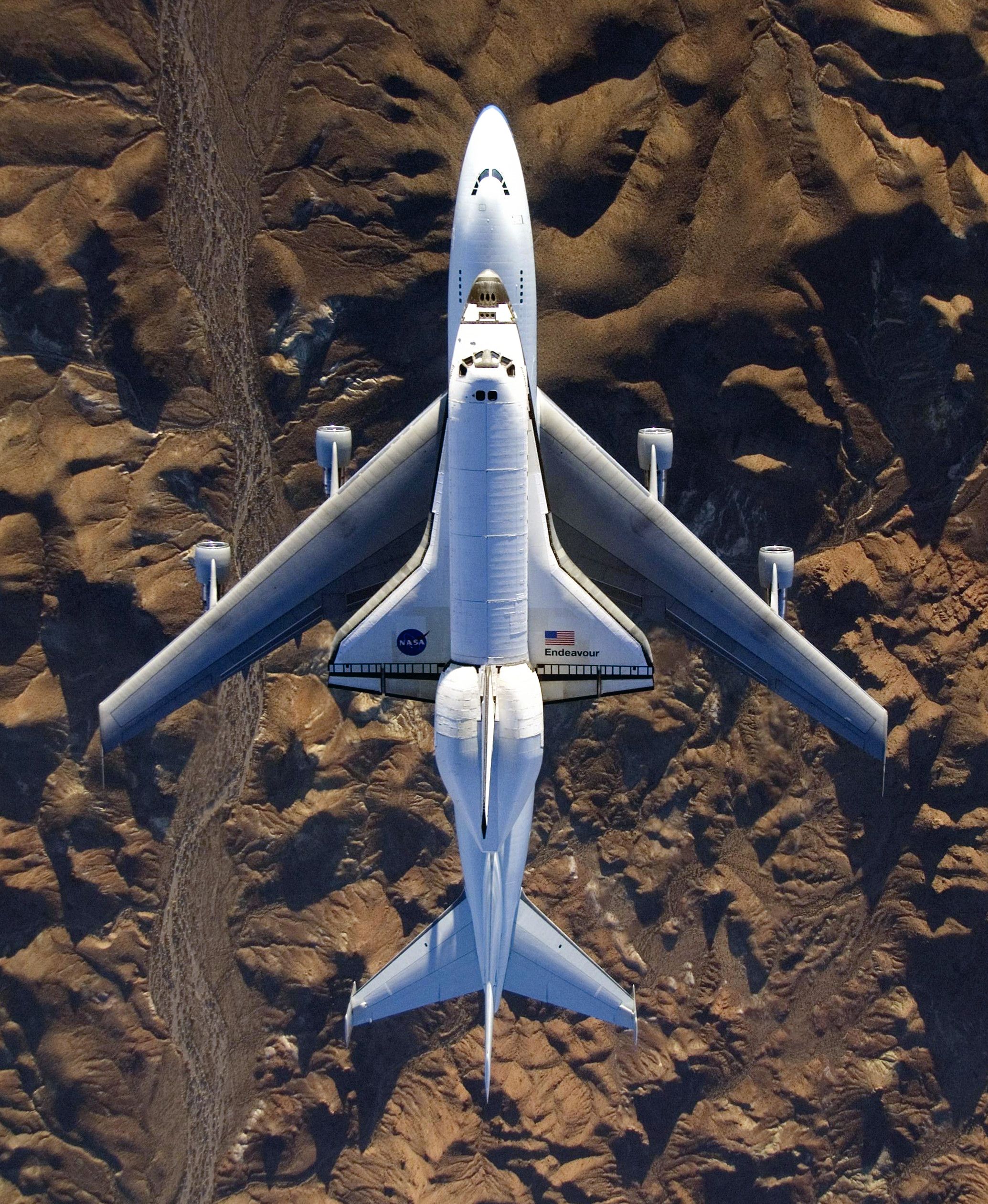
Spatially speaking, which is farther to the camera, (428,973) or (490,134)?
(428,973)

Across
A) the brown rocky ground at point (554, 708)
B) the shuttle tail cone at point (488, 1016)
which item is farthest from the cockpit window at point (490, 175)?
the shuttle tail cone at point (488, 1016)

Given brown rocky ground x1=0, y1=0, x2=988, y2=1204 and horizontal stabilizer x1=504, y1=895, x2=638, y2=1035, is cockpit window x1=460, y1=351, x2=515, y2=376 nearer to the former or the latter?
brown rocky ground x1=0, y1=0, x2=988, y2=1204

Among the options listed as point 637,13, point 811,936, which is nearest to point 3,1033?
point 811,936

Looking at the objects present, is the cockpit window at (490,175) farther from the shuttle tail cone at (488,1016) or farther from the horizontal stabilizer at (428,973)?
the shuttle tail cone at (488,1016)

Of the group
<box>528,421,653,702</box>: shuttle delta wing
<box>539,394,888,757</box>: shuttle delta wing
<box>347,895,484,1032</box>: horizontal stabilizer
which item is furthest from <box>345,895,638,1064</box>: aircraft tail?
<box>539,394,888,757</box>: shuttle delta wing

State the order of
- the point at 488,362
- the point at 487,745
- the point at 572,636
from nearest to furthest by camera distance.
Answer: the point at 488,362, the point at 487,745, the point at 572,636

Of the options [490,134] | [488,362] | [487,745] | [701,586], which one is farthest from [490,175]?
[487,745]

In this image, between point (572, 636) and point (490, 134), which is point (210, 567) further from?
point (490, 134)
